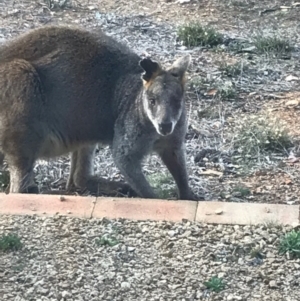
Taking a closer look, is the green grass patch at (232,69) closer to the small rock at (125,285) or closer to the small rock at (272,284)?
the small rock at (272,284)

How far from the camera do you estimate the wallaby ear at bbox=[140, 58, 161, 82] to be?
242 inches

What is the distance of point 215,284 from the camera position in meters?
4.54

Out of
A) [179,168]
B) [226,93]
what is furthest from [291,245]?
[226,93]

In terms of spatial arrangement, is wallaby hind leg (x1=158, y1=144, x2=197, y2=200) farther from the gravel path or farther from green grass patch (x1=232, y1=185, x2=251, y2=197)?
the gravel path

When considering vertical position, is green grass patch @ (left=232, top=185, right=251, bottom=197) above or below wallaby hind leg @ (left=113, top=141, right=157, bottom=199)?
below

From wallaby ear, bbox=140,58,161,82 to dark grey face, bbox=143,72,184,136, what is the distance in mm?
44

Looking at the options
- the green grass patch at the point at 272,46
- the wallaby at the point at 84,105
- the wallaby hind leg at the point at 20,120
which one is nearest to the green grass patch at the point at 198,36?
the green grass patch at the point at 272,46

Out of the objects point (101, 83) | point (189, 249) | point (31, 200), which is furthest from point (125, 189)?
point (189, 249)

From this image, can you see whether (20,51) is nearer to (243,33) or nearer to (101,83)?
(101,83)

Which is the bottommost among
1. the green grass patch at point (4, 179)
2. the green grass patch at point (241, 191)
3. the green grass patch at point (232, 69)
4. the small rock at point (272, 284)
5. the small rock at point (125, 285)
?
the green grass patch at point (232, 69)

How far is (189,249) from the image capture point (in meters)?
4.96

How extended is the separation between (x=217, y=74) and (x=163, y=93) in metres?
2.59

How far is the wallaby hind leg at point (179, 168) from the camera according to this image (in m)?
6.39

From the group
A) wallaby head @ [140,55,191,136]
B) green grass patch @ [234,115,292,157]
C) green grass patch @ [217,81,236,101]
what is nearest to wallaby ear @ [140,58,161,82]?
wallaby head @ [140,55,191,136]
